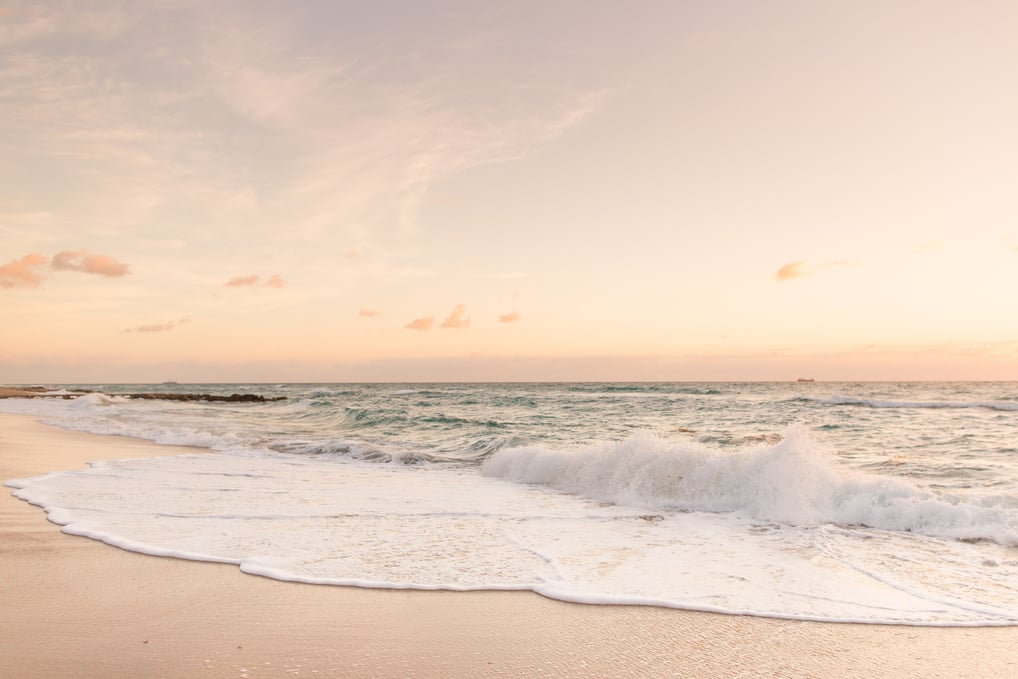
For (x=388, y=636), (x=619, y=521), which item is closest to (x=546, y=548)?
(x=619, y=521)

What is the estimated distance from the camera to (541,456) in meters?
13.9

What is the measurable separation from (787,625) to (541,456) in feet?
29.8

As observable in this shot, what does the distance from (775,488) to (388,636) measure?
7.33m

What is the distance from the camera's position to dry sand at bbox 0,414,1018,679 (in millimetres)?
3963

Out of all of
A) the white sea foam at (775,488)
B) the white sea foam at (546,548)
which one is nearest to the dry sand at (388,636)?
the white sea foam at (546,548)

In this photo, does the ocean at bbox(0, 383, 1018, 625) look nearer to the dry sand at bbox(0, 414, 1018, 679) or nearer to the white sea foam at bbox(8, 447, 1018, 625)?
the white sea foam at bbox(8, 447, 1018, 625)

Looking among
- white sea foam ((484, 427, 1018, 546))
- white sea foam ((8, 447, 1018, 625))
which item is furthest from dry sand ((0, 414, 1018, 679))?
white sea foam ((484, 427, 1018, 546))

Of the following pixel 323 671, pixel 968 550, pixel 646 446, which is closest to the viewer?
pixel 323 671

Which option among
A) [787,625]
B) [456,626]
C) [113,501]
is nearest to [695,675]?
[787,625]

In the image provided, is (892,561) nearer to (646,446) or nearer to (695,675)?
(695,675)

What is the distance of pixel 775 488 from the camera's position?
981 centimetres

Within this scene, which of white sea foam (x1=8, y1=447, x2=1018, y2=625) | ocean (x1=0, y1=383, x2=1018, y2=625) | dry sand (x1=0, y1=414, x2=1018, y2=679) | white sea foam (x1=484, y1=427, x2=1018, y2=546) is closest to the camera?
dry sand (x1=0, y1=414, x2=1018, y2=679)

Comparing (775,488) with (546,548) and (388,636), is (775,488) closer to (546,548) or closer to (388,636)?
(546,548)

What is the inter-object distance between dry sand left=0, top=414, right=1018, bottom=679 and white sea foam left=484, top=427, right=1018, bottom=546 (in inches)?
162
